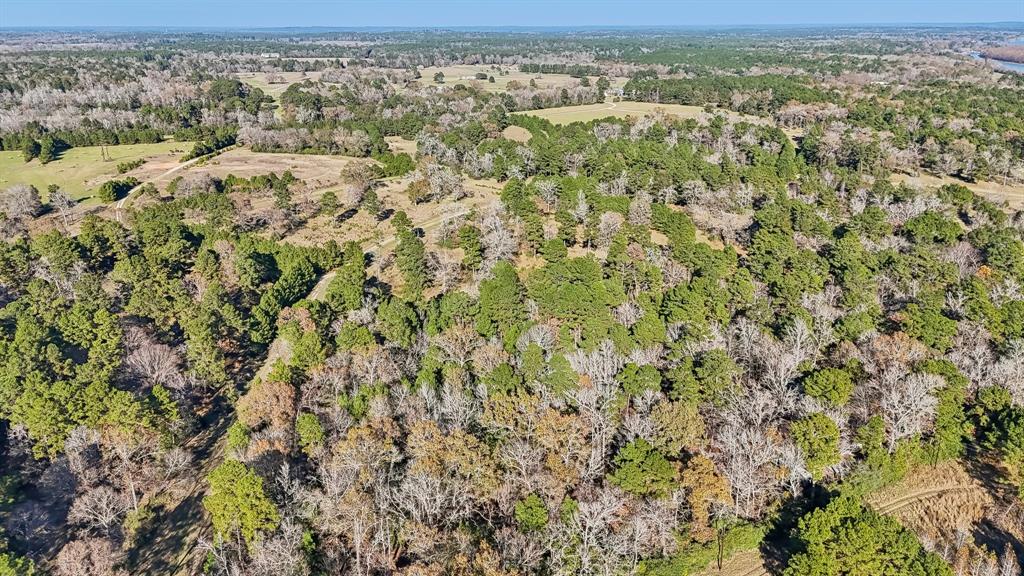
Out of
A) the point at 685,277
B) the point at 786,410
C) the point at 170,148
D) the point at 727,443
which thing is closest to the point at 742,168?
the point at 685,277

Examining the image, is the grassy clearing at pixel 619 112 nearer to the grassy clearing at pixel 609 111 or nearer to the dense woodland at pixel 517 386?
the grassy clearing at pixel 609 111

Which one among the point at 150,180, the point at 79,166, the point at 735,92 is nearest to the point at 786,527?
the point at 150,180

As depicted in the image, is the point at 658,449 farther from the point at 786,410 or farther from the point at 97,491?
the point at 97,491

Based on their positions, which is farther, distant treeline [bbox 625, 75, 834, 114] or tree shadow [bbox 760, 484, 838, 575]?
distant treeline [bbox 625, 75, 834, 114]

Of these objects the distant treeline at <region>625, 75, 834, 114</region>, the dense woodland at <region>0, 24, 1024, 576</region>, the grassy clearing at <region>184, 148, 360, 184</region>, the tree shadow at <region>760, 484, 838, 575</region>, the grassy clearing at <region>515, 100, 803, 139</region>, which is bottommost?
the tree shadow at <region>760, 484, 838, 575</region>

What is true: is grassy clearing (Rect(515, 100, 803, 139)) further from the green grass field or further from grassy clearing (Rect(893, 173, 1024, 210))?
the green grass field

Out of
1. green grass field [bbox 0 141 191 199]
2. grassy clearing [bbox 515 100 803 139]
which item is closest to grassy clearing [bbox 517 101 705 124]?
grassy clearing [bbox 515 100 803 139]

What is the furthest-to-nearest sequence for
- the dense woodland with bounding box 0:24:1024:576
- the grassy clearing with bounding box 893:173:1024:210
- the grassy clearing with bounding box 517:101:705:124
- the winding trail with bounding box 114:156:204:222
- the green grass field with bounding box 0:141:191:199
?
the grassy clearing with bounding box 517:101:705:124 → the green grass field with bounding box 0:141:191:199 → the winding trail with bounding box 114:156:204:222 → the grassy clearing with bounding box 893:173:1024:210 → the dense woodland with bounding box 0:24:1024:576

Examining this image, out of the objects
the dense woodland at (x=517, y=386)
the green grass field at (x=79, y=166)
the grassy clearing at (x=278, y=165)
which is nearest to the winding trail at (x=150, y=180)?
the grassy clearing at (x=278, y=165)
